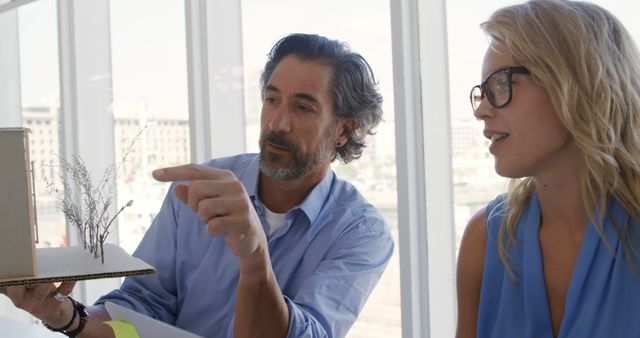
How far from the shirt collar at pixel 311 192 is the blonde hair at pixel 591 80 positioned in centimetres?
73

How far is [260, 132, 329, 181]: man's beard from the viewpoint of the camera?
2070 millimetres

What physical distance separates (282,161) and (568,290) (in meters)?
0.87

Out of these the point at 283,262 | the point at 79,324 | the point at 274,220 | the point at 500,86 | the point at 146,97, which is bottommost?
the point at 79,324

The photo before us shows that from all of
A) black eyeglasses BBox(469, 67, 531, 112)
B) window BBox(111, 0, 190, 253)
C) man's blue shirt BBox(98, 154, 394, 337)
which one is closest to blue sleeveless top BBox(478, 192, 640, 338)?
black eyeglasses BBox(469, 67, 531, 112)

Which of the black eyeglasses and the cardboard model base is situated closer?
the cardboard model base

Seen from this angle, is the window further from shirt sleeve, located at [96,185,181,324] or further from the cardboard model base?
the cardboard model base

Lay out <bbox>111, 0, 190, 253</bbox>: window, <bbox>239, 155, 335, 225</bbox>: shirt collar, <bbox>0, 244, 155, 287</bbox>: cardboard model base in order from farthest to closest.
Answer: <bbox>111, 0, 190, 253</bbox>: window < <bbox>239, 155, 335, 225</bbox>: shirt collar < <bbox>0, 244, 155, 287</bbox>: cardboard model base

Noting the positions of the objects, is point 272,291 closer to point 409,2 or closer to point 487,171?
point 487,171

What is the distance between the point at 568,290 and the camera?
58.5 inches

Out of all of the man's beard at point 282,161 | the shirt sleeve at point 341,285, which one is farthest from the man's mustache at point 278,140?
the shirt sleeve at point 341,285

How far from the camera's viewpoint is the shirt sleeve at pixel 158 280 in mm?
2031

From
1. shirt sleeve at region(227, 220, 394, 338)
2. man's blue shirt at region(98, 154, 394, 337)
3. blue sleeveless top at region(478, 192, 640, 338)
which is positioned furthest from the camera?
man's blue shirt at region(98, 154, 394, 337)

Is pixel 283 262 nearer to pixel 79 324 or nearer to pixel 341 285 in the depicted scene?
pixel 341 285

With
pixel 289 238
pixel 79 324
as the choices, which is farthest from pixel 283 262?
pixel 79 324
